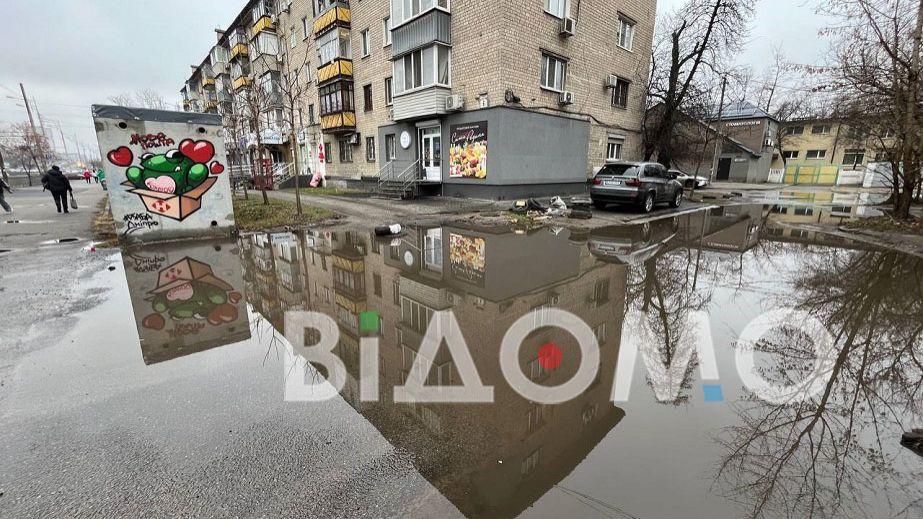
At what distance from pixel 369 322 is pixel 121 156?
8.09 metres

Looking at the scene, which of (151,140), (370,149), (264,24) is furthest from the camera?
(264,24)

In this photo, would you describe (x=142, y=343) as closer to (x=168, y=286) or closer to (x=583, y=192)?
Answer: (x=168, y=286)

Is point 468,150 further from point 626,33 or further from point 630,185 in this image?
point 626,33

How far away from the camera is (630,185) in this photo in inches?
530

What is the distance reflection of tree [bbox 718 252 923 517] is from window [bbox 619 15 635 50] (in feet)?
67.6

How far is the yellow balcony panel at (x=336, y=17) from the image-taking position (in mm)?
22781

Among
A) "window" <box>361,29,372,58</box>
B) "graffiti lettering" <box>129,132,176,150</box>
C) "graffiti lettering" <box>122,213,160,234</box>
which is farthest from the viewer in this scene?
"window" <box>361,29,372,58</box>

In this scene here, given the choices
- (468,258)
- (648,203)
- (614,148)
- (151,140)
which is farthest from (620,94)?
(151,140)

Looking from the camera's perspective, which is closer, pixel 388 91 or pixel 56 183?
pixel 56 183

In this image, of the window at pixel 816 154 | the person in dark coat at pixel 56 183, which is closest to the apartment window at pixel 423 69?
the person in dark coat at pixel 56 183

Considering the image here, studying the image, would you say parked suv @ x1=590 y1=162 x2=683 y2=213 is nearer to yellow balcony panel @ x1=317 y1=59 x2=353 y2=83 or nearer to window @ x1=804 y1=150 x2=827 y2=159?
yellow balcony panel @ x1=317 y1=59 x2=353 y2=83

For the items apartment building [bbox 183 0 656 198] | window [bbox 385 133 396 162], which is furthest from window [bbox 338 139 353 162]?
window [bbox 385 133 396 162]

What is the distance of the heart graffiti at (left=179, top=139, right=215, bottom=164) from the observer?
359 inches

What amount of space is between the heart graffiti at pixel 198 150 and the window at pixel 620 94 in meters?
19.8
